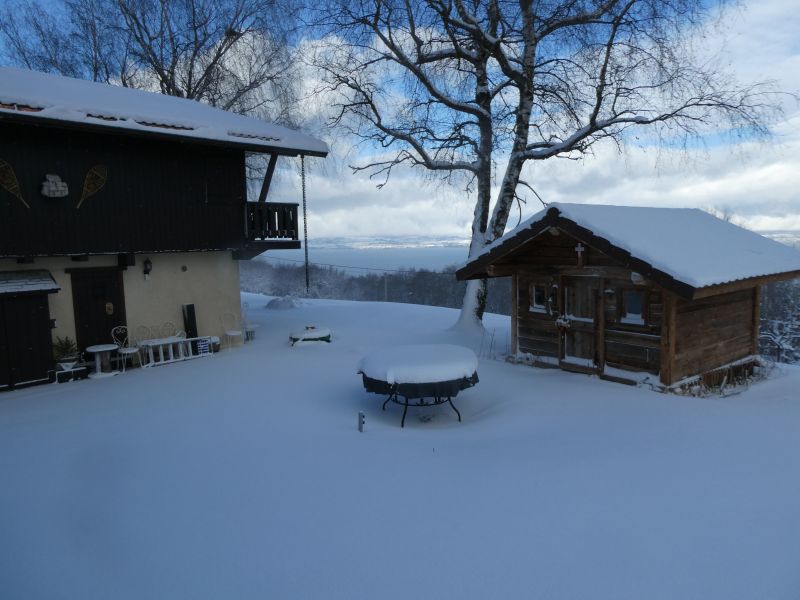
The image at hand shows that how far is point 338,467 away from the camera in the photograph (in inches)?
222

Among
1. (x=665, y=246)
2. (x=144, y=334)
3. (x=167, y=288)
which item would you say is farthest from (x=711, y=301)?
(x=144, y=334)

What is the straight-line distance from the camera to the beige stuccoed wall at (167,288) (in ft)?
34.6

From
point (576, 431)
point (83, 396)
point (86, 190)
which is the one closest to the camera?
point (576, 431)

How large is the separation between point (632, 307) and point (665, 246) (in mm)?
1221

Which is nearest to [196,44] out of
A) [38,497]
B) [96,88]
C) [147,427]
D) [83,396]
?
[96,88]

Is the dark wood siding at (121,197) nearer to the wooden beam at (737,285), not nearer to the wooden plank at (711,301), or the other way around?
the wooden plank at (711,301)

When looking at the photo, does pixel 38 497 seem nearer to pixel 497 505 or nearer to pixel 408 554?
pixel 408 554

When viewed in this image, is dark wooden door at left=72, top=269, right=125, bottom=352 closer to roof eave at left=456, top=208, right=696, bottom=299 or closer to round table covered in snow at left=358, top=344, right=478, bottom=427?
round table covered in snow at left=358, top=344, right=478, bottom=427

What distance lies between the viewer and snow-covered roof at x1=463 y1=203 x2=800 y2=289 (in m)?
8.41

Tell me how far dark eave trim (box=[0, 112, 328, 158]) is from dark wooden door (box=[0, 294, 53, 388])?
3114 mm

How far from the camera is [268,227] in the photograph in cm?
1324

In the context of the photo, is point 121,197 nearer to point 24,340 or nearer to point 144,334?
point 144,334

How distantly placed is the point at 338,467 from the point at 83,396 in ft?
19.1

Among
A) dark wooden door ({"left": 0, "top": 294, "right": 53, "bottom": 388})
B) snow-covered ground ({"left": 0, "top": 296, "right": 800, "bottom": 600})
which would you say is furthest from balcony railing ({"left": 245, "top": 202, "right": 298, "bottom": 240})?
snow-covered ground ({"left": 0, "top": 296, "right": 800, "bottom": 600})
